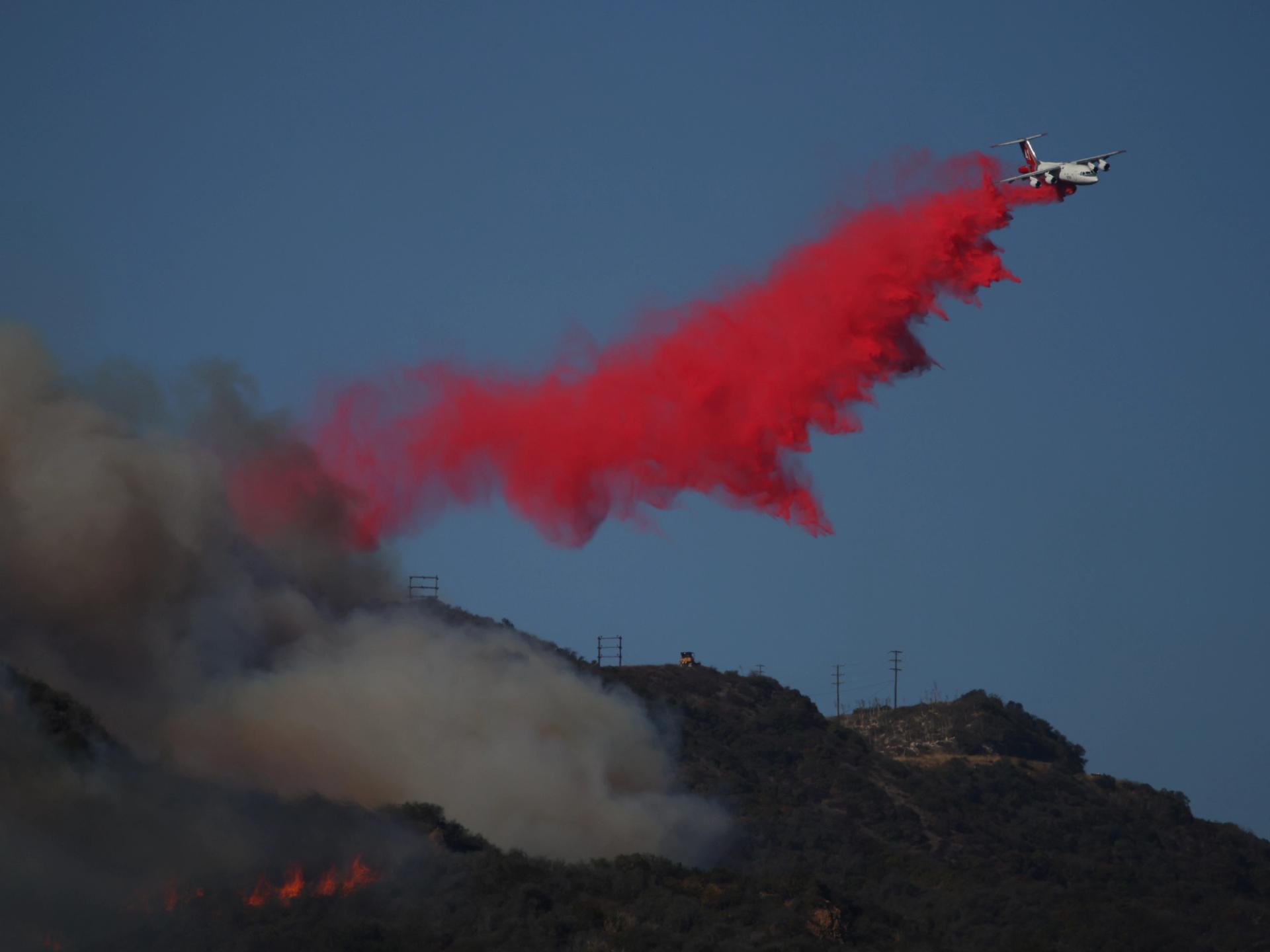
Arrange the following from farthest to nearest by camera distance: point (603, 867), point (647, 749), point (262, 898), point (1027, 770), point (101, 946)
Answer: point (1027, 770)
point (647, 749)
point (603, 867)
point (262, 898)
point (101, 946)

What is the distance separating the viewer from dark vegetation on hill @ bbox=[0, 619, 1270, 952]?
5894 centimetres

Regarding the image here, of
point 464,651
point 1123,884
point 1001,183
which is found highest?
point 1001,183

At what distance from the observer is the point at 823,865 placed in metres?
97.8

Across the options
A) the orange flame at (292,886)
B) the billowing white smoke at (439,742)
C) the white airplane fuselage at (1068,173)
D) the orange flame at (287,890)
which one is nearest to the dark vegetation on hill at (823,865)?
the orange flame at (287,890)

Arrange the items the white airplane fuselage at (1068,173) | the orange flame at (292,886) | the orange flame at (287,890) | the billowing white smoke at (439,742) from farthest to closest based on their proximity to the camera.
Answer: the billowing white smoke at (439,742) → the white airplane fuselage at (1068,173) → the orange flame at (292,886) → the orange flame at (287,890)

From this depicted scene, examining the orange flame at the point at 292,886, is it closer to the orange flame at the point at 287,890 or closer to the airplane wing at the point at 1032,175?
the orange flame at the point at 287,890

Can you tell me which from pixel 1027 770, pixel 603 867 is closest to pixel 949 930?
pixel 603 867

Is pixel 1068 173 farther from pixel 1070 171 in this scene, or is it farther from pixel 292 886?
pixel 292 886

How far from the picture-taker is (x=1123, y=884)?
102688 millimetres

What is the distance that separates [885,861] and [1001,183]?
46.0 meters

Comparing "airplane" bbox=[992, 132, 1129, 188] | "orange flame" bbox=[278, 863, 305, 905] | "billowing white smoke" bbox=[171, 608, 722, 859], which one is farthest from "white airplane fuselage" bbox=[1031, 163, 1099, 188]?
"orange flame" bbox=[278, 863, 305, 905]

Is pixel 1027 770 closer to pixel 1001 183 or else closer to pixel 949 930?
pixel 949 930

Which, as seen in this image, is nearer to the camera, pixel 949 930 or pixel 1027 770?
pixel 949 930

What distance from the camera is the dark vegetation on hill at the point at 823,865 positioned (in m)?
58.9
